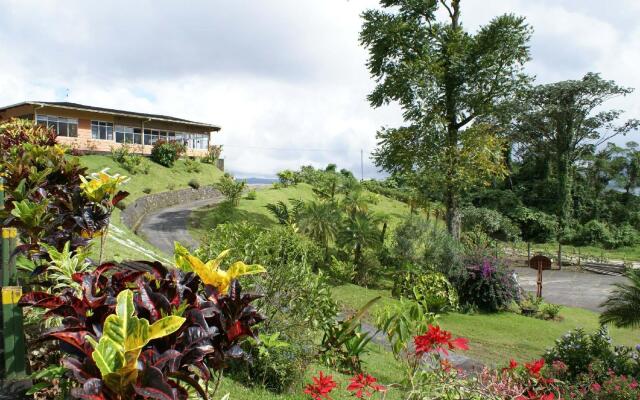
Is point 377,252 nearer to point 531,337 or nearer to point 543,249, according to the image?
point 531,337

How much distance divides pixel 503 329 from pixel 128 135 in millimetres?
29614

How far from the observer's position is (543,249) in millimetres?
33188

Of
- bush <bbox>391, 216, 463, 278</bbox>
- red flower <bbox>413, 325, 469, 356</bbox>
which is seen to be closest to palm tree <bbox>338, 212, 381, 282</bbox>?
bush <bbox>391, 216, 463, 278</bbox>

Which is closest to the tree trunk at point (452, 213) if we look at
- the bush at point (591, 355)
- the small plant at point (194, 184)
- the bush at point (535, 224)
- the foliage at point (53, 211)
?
the bush at point (591, 355)

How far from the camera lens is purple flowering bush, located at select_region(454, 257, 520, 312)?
1584 centimetres

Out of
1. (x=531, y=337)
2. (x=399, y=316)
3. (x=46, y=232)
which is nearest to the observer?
(x=46, y=232)

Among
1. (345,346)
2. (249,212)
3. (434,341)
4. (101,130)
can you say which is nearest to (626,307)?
(345,346)

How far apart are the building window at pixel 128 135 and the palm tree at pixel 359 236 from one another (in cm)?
2270

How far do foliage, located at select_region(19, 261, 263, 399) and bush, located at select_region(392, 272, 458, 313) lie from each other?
1341cm

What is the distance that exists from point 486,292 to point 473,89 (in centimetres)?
952

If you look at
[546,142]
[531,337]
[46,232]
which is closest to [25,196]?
[46,232]

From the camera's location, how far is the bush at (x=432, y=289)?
50.2 ft

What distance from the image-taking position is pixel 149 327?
1.78 m

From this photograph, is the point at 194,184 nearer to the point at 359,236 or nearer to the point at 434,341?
the point at 359,236
